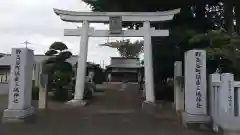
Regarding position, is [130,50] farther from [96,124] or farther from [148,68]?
[96,124]

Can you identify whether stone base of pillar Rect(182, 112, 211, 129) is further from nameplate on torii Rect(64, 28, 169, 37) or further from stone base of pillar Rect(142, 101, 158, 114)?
nameplate on torii Rect(64, 28, 169, 37)

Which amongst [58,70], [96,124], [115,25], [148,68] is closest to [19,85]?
[96,124]

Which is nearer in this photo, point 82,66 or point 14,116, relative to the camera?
point 14,116

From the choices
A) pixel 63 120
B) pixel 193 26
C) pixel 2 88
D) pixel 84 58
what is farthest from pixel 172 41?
pixel 2 88

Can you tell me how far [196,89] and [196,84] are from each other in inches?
7.0

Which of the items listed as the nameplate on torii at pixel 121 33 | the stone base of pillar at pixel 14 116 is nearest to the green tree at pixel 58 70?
the nameplate on torii at pixel 121 33

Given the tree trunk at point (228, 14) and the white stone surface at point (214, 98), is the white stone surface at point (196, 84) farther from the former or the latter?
the tree trunk at point (228, 14)

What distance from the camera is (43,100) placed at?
60.3ft

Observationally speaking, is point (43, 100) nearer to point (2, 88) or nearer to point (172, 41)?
point (172, 41)

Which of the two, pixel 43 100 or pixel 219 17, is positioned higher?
pixel 219 17

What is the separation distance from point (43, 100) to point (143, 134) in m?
8.42

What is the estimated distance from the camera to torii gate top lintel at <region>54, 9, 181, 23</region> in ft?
64.0

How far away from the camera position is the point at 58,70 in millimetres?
23766

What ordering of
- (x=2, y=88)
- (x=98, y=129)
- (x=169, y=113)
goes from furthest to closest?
(x=2, y=88) → (x=169, y=113) → (x=98, y=129)
